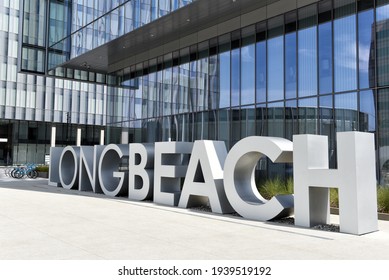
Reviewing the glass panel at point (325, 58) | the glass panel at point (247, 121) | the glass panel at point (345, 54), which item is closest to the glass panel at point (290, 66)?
the glass panel at point (325, 58)

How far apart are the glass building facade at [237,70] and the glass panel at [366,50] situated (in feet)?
0.13

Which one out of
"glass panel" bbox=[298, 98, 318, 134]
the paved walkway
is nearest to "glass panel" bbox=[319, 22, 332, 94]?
"glass panel" bbox=[298, 98, 318, 134]

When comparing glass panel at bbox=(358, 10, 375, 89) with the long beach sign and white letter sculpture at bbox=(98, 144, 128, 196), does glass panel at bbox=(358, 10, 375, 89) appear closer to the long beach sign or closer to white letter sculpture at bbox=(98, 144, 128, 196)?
the long beach sign

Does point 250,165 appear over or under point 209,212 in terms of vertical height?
over

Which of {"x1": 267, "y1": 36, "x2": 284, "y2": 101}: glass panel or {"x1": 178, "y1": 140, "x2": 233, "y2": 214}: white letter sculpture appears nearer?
{"x1": 178, "y1": 140, "x2": 233, "y2": 214}: white letter sculpture

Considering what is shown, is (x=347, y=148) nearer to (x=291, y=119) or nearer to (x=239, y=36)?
(x=291, y=119)

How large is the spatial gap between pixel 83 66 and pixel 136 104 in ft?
16.9

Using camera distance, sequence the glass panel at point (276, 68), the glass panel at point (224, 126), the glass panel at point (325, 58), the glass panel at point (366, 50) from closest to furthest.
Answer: the glass panel at point (366, 50)
the glass panel at point (325, 58)
the glass panel at point (276, 68)
the glass panel at point (224, 126)

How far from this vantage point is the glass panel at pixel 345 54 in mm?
15688

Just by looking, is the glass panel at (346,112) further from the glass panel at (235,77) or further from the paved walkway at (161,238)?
the glass panel at (235,77)

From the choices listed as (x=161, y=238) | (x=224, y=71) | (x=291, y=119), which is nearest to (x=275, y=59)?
(x=291, y=119)

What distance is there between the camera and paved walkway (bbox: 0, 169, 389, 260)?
723 cm
